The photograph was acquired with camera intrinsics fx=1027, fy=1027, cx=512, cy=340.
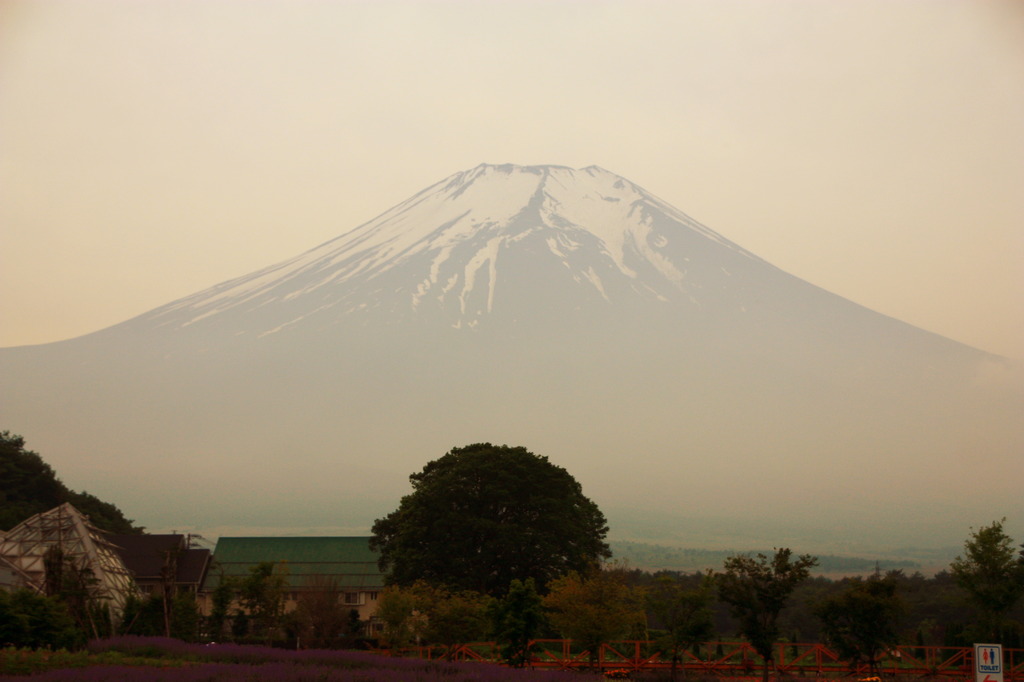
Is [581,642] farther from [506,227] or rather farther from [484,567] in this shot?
[506,227]

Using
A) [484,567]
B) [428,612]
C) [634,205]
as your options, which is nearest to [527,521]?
[484,567]

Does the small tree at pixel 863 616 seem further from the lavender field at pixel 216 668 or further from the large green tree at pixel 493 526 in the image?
the large green tree at pixel 493 526

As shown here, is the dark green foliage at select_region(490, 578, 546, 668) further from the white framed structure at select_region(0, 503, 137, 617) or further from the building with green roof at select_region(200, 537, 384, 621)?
the building with green roof at select_region(200, 537, 384, 621)

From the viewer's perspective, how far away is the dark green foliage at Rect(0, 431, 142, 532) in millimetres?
78688

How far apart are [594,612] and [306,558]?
44.1 m

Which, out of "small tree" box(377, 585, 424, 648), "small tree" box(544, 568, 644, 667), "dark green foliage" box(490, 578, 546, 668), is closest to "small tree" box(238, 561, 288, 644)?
"small tree" box(377, 585, 424, 648)

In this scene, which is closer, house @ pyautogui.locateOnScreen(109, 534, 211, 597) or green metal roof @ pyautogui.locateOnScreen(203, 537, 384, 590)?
house @ pyautogui.locateOnScreen(109, 534, 211, 597)

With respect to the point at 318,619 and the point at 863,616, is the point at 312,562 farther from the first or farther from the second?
the point at 863,616

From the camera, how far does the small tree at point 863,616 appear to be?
32.6 metres

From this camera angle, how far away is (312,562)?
71.7 meters

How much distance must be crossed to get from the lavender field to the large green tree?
19.8 meters

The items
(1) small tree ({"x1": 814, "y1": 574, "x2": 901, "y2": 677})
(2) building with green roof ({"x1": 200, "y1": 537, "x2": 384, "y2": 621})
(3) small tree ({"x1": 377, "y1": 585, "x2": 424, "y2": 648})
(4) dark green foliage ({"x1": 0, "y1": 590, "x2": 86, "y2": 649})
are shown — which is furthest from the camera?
(2) building with green roof ({"x1": 200, "y1": 537, "x2": 384, "y2": 621})

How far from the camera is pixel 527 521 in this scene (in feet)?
170

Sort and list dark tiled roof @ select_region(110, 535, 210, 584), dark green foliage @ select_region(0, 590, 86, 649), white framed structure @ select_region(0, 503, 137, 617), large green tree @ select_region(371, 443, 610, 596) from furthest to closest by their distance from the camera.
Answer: dark tiled roof @ select_region(110, 535, 210, 584), white framed structure @ select_region(0, 503, 137, 617), large green tree @ select_region(371, 443, 610, 596), dark green foliage @ select_region(0, 590, 86, 649)
